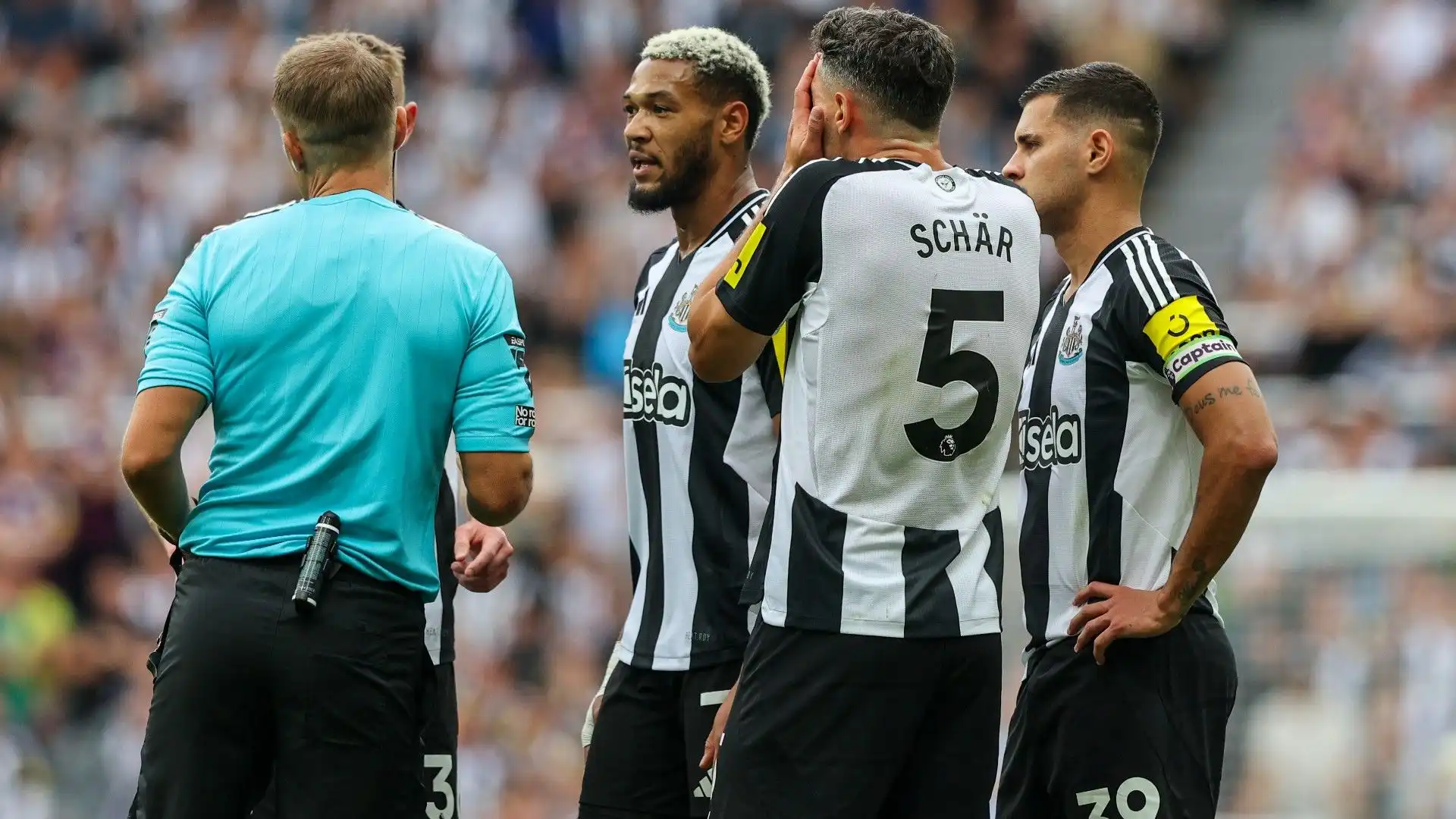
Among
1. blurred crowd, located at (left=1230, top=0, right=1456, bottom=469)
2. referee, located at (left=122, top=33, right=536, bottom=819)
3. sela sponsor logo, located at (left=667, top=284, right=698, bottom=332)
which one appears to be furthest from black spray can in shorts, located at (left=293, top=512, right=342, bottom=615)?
blurred crowd, located at (left=1230, top=0, right=1456, bottom=469)

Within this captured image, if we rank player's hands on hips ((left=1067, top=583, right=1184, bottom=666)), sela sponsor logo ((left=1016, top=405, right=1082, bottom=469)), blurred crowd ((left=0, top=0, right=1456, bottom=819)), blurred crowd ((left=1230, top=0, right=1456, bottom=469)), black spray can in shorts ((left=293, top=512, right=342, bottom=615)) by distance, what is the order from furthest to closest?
blurred crowd ((left=1230, top=0, right=1456, bottom=469))
blurred crowd ((left=0, top=0, right=1456, bottom=819))
sela sponsor logo ((left=1016, top=405, right=1082, bottom=469))
player's hands on hips ((left=1067, top=583, right=1184, bottom=666))
black spray can in shorts ((left=293, top=512, right=342, bottom=615))

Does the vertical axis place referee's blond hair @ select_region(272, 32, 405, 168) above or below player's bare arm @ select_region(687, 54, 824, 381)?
above

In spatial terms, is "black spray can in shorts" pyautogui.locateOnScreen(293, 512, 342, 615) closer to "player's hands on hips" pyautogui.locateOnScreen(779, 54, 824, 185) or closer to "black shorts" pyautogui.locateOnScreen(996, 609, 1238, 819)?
"player's hands on hips" pyautogui.locateOnScreen(779, 54, 824, 185)

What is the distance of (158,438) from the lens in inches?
179

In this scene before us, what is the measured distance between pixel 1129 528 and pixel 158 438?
238 centimetres

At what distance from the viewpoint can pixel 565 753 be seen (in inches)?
421

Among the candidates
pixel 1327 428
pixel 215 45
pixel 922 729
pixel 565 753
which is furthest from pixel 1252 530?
pixel 215 45


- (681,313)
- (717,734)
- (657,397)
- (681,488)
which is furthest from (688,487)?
(717,734)

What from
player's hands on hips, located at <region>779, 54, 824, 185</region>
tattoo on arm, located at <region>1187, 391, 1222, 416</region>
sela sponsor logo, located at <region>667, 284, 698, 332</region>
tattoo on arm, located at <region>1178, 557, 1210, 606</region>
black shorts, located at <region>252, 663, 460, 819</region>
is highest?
player's hands on hips, located at <region>779, 54, 824, 185</region>

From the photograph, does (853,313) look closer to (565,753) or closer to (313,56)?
(313,56)

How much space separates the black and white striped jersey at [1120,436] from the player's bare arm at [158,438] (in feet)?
7.09

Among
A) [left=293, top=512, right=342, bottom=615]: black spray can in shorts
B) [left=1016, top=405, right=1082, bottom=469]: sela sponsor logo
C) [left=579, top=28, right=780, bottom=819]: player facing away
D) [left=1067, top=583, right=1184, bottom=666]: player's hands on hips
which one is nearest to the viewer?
[left=293, top=512, right=342, bottom=615]: black spray can in shorts

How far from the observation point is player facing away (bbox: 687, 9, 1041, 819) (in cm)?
459

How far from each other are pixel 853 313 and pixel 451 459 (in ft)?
8.23
